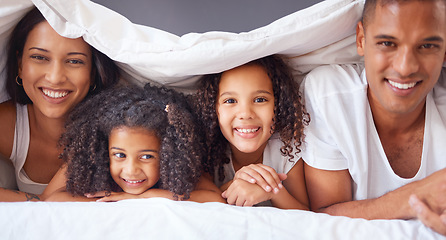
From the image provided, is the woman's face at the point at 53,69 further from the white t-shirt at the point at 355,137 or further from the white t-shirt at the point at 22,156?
the white t-shirt at the point at 355,137

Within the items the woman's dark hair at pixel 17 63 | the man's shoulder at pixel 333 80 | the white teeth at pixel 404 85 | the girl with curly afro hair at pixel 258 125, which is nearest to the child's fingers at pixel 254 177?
the girl with curly afro hair at pixel 258 125

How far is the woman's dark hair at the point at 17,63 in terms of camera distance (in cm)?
133

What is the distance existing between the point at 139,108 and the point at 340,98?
0.56 meters

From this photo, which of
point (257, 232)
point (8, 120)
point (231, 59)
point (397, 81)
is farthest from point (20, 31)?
point (397, 81)

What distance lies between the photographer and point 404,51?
3.64 ft

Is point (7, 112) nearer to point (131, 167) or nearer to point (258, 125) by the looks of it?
point (131, 167)

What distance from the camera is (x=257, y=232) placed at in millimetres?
991

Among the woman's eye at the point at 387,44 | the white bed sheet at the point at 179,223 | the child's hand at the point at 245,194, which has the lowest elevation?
the white bed sheet at the point at 179,223

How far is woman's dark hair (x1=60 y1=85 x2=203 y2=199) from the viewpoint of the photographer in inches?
49.2

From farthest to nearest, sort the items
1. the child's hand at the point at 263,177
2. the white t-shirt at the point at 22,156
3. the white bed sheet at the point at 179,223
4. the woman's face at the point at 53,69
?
the white t-shirt at the point at 22,156, the woman's face at the point at 53,69, the child's hand at the point at 263,177, the white bed sheet at the point at 179,223

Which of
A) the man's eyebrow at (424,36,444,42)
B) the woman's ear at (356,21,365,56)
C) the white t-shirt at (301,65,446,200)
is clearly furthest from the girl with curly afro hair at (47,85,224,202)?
the man's eyebrow at (424,36,444,42)

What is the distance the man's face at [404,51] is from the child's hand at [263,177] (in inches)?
13.6

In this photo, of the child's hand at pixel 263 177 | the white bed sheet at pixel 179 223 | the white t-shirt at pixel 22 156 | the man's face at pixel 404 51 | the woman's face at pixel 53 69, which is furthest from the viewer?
the white t-shirt at pixel 22 156

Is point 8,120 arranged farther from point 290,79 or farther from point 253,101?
point 290,79
